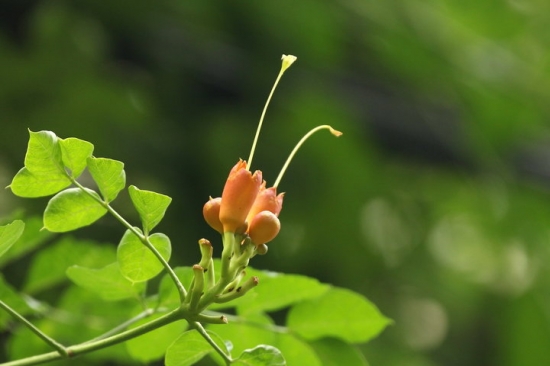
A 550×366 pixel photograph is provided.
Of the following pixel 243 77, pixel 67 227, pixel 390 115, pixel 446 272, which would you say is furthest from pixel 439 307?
pixel 67 227

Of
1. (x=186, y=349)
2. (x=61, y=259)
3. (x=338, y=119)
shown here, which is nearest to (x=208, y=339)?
(x=186, y=349)

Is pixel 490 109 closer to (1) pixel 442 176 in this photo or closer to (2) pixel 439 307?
(1) pixel 442 176

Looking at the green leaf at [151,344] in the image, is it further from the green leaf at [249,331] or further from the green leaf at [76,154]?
the green leaf at [76,154]

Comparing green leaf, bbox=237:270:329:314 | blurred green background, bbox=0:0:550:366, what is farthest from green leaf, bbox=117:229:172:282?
blurred green background, bbox=0:0:550:366

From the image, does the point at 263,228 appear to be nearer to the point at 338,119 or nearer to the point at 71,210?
the point at 71,210

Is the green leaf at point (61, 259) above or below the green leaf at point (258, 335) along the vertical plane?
below

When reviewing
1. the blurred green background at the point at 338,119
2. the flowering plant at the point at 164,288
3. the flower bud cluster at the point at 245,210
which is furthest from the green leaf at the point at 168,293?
the blurred green background at the point at 338,119

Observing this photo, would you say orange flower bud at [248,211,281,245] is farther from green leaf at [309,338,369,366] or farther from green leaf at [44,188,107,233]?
green leaf at [309,338,369,366]
